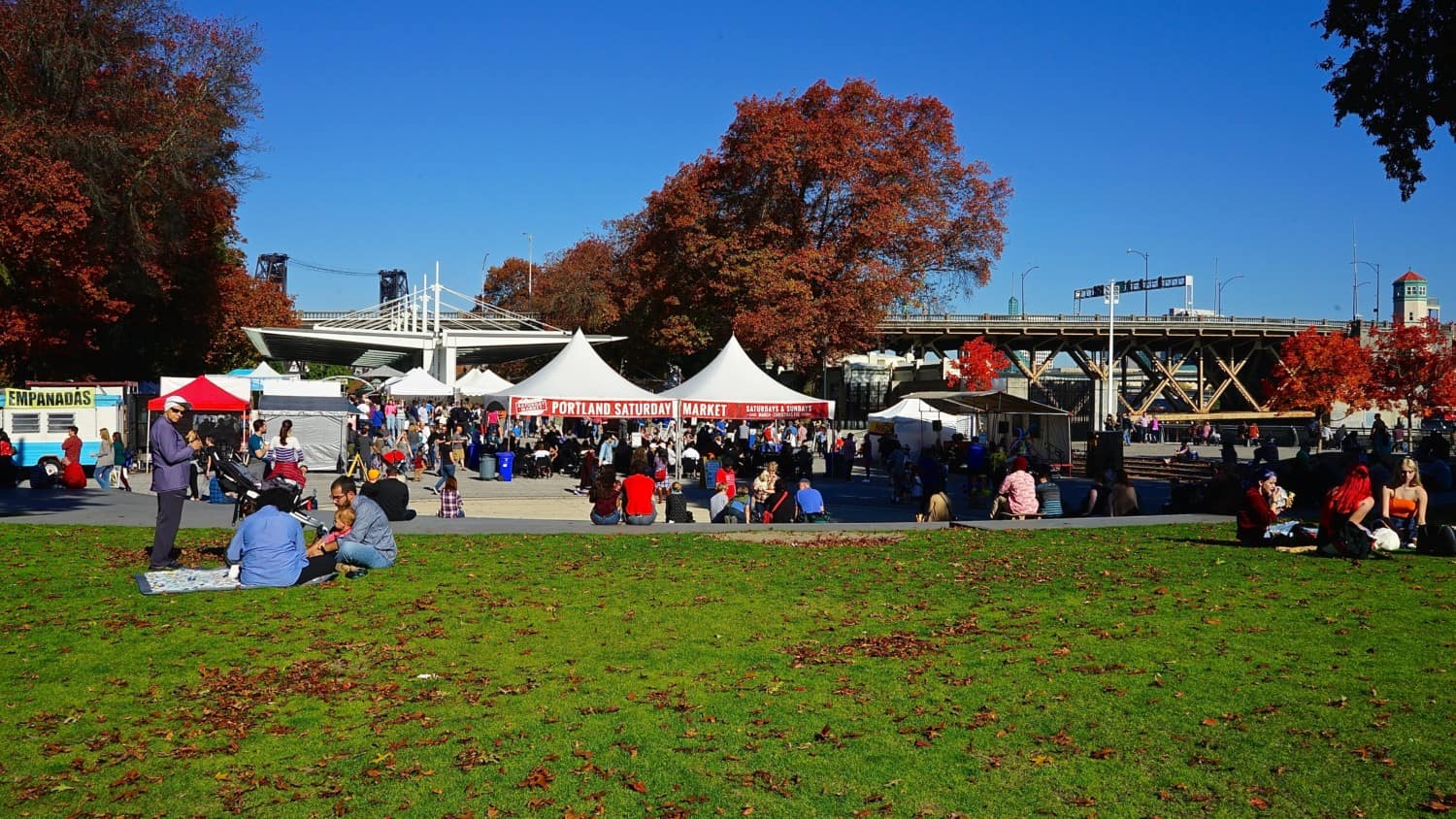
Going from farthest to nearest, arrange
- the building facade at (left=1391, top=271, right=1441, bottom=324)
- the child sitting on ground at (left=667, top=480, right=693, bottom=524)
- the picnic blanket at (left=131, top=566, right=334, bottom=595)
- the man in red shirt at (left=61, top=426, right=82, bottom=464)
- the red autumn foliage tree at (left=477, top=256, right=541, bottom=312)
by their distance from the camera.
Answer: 1. the building facade at (left=1391, top=271, right=1441, bottom=324)
2. the red autumn foliage tree at (left=477, top=256, right=541, bottom=312)
3. the man in red shirt at (left=61, top=426, right=82, bottom=464)
4. the child sitting on ground at (left=667, top=480, right=693, bottom=524)
5. the picnic blanket at (left=131, top=566, right=334, bottom=595)

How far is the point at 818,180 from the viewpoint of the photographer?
43688 millimetres

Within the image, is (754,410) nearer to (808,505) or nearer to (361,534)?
(808,505)

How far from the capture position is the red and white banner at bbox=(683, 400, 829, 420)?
24.2m

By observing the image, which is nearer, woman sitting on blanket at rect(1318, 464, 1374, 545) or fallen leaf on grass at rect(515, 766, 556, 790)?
fallen leaf on grass at rect(515, 766, 556, 790)

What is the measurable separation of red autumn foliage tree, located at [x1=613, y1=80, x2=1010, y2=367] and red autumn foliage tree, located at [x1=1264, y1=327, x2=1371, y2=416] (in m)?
31.3

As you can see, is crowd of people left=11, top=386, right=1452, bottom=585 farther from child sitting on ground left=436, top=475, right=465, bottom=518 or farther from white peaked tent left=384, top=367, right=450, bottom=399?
white peaked tent left=384, top=367, right=450, bottom=399

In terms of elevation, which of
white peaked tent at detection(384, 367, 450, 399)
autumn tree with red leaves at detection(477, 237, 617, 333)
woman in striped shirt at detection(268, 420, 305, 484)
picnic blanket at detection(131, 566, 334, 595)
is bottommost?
picnic blanket at detection(131, 566, 334, 595)

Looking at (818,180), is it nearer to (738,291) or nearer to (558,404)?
(738,291)

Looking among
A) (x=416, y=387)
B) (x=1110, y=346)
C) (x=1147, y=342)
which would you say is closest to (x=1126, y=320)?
(x=1147, y=342)

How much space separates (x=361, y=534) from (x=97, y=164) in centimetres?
2534

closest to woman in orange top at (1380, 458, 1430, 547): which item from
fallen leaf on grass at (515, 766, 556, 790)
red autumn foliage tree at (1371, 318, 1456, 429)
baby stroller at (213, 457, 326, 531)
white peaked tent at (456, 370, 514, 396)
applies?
fallen leaf on grass at (515, 766, 556, 790)

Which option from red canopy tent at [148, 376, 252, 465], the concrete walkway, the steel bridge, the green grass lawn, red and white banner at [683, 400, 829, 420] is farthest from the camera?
the steel bridge

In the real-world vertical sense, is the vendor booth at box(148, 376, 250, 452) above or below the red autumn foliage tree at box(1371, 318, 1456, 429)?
below

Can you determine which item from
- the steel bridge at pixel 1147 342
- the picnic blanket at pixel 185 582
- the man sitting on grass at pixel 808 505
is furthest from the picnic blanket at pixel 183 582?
the steel bridge at pixel 1147 342
